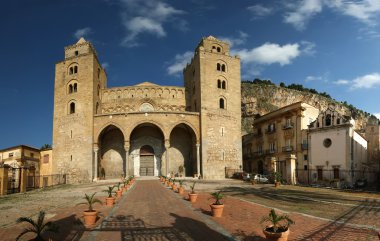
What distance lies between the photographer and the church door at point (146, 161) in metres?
40.7

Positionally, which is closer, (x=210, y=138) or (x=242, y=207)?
(x=242, y=207)

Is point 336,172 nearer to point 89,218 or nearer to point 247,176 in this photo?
point 247,176

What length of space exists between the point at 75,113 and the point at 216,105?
17114 millimetres

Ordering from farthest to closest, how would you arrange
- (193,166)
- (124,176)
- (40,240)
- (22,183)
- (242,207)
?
(193,166)
(124,176)
(22,183)
(242,207)
(40,240)

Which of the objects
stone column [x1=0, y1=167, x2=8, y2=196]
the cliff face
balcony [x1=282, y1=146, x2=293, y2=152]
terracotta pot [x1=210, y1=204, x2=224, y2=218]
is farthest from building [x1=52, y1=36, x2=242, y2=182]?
the cliff face

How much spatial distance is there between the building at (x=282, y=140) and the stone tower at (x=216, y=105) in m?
4.99

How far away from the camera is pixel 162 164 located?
4022 centimetres

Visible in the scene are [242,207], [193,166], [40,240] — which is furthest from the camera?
[193,166]

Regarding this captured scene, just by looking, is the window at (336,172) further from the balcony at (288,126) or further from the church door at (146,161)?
the church door at (146,161)

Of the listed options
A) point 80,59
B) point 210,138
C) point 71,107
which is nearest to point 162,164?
point 210,138

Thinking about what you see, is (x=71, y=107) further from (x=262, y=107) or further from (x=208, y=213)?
(x=262, y=107)

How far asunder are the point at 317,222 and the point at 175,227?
4486 mm

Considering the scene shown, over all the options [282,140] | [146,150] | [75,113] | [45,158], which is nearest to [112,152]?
[146,150]

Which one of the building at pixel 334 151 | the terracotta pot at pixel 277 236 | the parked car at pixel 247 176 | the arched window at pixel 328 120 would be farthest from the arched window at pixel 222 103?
the terracotta pot at pixel 277 236
